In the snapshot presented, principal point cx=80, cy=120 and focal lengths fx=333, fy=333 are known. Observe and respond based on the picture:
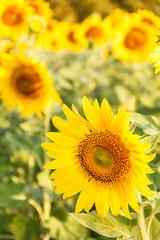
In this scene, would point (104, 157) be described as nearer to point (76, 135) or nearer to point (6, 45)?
point (76, 135)

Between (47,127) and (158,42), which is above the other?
(158,42)

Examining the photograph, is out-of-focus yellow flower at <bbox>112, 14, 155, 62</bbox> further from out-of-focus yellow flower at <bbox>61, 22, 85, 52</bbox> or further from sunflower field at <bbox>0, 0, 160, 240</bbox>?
out-of-focus yellow flower at <bbox>61, 22, 85, 52</bbox>

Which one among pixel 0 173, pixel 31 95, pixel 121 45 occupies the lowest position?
pixel 0 173

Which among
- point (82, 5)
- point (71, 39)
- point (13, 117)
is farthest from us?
point (82, 5)

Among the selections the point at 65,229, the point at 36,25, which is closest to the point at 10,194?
the point at 65,229

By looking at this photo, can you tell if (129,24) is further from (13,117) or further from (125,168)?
(125,168)

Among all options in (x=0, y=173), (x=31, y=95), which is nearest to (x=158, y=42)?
(x=31, y=95)
